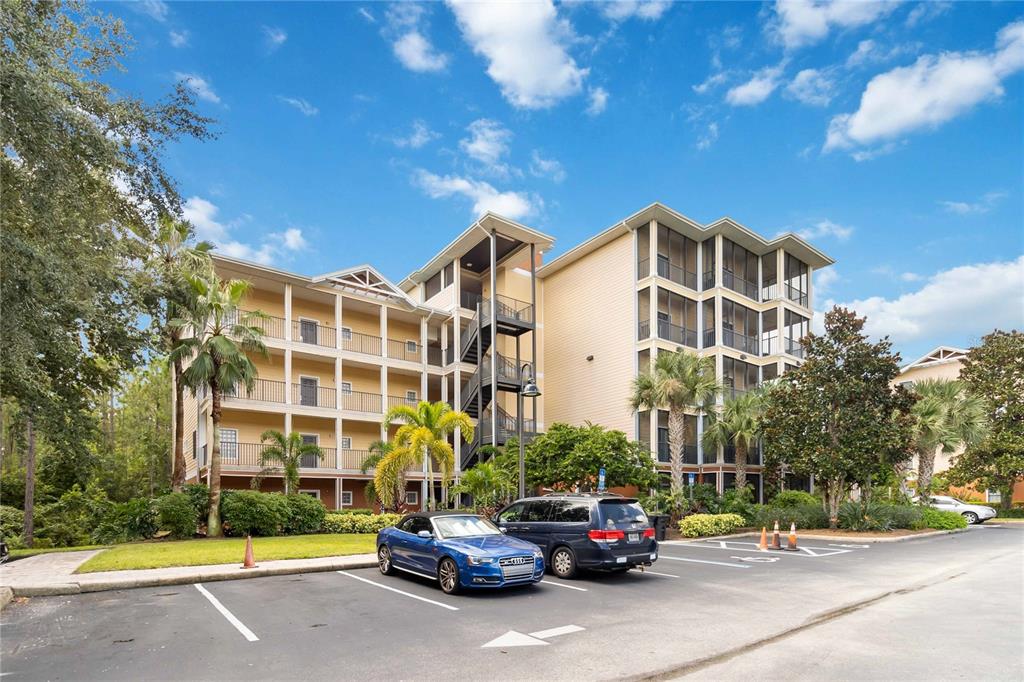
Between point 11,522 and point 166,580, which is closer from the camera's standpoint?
point 166,580

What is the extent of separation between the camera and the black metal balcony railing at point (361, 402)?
31203mm

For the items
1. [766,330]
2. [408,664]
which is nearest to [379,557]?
[408,664]

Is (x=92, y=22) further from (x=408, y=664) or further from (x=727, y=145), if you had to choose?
(x=727, y=145)

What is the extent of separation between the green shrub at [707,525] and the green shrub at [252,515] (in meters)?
14.3

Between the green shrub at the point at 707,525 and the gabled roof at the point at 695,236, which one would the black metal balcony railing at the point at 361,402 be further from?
the green shrub at the point at 707,525

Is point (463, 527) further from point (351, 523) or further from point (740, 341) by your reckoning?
point (740, 341)

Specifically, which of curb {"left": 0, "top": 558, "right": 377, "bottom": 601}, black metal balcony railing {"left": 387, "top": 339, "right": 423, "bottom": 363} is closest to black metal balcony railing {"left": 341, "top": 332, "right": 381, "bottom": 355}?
black metal balcony railing {"left": 387, "top": 339, "right": 423, "bottom": 363}

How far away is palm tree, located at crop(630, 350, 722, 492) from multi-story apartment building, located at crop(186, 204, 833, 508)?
139 inches

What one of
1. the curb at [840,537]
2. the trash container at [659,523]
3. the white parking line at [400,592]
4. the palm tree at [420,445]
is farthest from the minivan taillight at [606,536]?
the palm tree at [420,445]

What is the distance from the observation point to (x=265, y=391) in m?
28.8

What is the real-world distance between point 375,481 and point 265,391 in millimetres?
8072

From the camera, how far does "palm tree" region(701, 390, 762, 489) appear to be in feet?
101

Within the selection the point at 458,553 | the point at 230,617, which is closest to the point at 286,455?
the point at 458,553

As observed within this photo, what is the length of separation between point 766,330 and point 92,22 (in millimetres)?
38117
